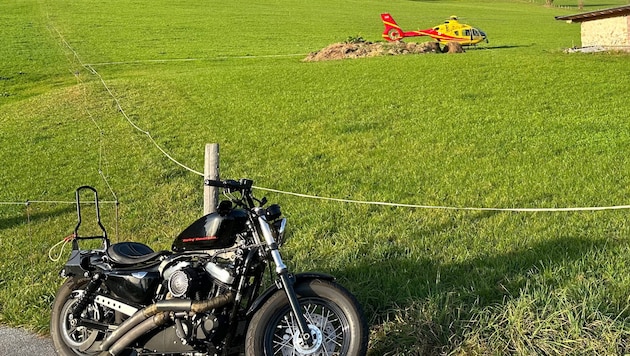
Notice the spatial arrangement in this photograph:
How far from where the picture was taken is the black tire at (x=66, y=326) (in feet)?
16.5

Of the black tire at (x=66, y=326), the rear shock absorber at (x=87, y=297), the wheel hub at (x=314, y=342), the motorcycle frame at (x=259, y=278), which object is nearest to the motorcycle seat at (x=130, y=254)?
the rear shock absorber at (x=87, y=297)

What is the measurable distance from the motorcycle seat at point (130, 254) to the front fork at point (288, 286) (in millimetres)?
853

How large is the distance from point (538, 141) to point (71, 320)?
917 cm

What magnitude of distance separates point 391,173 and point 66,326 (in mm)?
6294

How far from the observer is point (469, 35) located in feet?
117

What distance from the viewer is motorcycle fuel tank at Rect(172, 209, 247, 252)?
4.21 meters

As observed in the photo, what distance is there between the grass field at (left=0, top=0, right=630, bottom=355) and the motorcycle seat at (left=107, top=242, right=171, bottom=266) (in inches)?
56.8

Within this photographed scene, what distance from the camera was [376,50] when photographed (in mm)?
29328

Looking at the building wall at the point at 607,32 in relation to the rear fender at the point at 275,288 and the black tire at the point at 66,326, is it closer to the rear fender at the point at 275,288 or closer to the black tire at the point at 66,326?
the rear fender at the point at 275,288

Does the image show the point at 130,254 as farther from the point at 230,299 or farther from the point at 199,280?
the point at 230,299

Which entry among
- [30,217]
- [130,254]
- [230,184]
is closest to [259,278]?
[230,184]

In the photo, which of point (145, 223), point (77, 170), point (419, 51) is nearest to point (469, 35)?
point (419, 51)

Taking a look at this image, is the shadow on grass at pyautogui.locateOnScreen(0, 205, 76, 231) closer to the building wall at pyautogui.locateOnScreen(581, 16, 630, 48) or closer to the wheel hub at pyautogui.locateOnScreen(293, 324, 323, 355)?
the wheel hub at pyautogui.locateOnScreen(293, 324, 323, 355)

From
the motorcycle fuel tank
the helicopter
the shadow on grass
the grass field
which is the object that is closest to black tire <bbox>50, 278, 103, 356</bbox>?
the grass field
